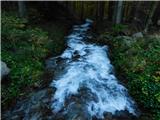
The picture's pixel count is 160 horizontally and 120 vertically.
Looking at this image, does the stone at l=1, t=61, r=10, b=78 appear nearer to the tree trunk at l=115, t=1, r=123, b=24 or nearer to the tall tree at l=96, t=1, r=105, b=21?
the tree trunk at l=115, t=1, r=123, b=24

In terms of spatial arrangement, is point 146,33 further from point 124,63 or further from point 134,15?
point 124,63

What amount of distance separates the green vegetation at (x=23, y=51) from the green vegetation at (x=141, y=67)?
3182 mm

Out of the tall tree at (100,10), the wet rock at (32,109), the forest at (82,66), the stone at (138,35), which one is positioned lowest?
the wet rock at (32,109)

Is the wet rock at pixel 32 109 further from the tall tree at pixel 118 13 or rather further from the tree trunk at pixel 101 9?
the tree trunk at pixel 101 9

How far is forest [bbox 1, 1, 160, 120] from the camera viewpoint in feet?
24.0

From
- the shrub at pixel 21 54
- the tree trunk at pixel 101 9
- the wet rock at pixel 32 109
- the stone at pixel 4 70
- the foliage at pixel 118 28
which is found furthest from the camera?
the tree trunk at pixel 101 9

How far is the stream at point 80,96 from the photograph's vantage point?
275 inches

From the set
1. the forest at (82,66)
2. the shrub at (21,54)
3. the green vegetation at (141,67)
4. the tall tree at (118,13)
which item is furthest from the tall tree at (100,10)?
the shrub at (21,54)

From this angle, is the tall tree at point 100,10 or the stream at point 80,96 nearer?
the stream at point 80,96

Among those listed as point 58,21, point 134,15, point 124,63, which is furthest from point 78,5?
point 124,63

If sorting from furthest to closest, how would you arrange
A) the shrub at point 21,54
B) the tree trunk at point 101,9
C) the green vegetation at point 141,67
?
the tree trunk at point 101,9 < the shrub at point 21,54 < the green vegetation at point 141,67

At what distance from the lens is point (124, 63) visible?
9.71m

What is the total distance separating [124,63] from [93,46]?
8.67 ft

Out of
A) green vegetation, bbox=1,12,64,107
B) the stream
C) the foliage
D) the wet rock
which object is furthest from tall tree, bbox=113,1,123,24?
the wet rock
